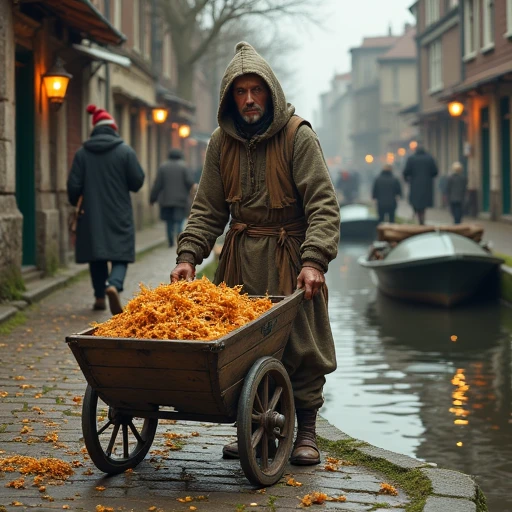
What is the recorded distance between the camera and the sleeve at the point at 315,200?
496 cm

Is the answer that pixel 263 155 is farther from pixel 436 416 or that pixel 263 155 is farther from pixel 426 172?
pixel 426 172

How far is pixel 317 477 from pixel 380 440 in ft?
6.23

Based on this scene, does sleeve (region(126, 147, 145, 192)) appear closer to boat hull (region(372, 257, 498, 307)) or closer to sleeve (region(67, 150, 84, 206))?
sleeve (region(67, 150, 84, 206))

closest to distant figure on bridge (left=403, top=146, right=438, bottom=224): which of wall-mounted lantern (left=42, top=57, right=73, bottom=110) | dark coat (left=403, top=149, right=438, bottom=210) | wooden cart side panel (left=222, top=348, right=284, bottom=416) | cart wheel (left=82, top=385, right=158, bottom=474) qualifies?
dark coat (left=403, top=149, right=438, bottom=210)

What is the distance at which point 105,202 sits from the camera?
10438 millimetres

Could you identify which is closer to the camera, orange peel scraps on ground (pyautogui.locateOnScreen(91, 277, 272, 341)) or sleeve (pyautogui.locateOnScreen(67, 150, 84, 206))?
orange peel scraps on ground (pyautogui.locateOnScreen(91, 277, 272, 341))

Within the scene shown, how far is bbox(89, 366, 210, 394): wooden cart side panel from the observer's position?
424cm

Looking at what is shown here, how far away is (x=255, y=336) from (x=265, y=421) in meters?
0.40

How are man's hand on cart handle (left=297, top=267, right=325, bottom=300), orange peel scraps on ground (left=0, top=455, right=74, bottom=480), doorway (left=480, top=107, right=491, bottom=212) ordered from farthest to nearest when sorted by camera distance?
doorway (left=480, top=107, right=491, bottom=212)
man's hand on cart handle (left=297, top=267, right=325, bottom=300)
orange peel scraps on ground (left=0, top=455, right=74, bottom=480)

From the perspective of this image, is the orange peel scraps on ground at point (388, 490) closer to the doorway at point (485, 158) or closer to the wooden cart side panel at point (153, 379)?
the wooden cart side panel at point (153, 379)

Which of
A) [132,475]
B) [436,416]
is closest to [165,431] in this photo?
[132,475]

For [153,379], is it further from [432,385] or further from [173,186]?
[173,186]

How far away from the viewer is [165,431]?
225 inches

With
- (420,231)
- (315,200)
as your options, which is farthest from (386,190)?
Answer: (315,200)
